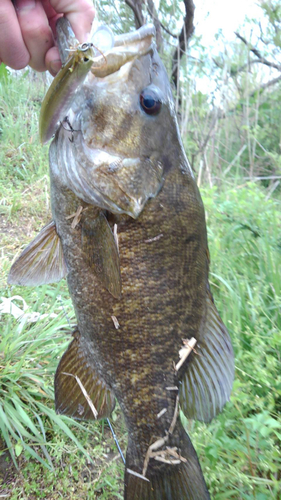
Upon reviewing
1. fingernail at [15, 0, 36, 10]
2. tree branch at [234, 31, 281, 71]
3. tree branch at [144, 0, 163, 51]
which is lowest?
fingernail at [15, 0, 36, 10]

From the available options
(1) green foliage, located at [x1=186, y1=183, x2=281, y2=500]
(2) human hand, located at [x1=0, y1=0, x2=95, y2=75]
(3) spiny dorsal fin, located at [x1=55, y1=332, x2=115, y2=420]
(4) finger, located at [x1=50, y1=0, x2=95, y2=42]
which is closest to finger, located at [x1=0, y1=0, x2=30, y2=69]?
(2) human hand, located at [x1=0, y1=0, x2=95, y2=75]

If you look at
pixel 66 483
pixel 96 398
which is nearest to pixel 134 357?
pixel 96 398

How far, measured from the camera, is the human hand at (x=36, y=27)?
1.26 meters

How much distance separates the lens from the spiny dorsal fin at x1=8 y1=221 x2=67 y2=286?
4.19 ft

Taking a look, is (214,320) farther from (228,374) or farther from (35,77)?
(35,77)


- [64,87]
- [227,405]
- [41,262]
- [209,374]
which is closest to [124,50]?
[64,87]

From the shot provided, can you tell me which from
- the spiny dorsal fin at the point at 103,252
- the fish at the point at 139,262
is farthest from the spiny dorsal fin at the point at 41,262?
the spiny dorsal fin at the point at 103,252

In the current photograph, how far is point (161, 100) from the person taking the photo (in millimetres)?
1178

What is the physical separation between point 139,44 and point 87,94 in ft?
0.78

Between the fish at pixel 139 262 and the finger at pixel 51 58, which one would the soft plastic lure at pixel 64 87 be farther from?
the finger at pixel 51 58

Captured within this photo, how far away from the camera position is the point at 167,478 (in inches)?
48.1

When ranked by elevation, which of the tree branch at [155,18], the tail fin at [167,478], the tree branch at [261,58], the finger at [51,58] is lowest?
the tail fin at [167,478]

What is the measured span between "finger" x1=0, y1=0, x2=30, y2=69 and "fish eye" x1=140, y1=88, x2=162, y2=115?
577 mm

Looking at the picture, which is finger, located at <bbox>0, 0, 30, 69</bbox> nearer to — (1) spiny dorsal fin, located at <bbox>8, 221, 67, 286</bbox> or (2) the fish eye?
(2) the fish eye
